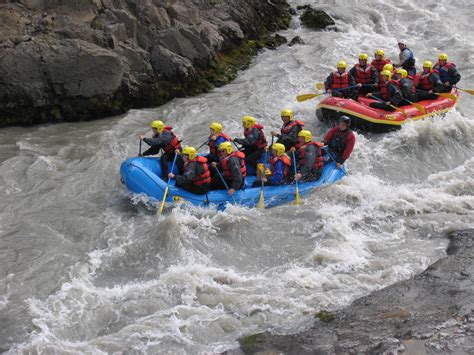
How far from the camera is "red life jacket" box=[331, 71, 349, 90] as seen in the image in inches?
533

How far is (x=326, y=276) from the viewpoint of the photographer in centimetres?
773

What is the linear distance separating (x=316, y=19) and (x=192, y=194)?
13.0 metres

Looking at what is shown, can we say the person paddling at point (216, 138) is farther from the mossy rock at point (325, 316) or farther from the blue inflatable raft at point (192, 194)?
the mossy rock at point (325, 316)

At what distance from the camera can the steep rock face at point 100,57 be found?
12.5 meters

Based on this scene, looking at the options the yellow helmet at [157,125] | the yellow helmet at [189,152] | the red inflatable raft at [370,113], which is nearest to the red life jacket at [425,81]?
the red inflatable raft at [370,113]

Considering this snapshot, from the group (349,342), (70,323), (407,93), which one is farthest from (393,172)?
(70,323)

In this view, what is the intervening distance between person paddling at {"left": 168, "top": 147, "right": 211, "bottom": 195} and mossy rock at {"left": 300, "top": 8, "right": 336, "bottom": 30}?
12.5 m

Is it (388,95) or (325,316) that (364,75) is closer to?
(388,95)

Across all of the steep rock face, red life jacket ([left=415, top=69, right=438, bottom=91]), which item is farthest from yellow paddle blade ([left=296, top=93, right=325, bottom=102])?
the steep rock face

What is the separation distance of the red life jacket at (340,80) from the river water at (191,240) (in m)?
0.96

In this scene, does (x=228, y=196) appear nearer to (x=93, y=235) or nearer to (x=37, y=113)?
(x=93, y=235)

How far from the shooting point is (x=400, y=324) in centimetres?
652

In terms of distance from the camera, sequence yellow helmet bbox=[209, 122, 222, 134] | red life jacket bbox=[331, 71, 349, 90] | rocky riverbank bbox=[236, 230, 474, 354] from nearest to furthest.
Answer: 1. rocky riverbank bbox=[236, 230, 474, 354]
2. yellow helmet bbox=[209, 122, 222, 134]
3. red life jacket bbox=[331, 71, 349, 90]

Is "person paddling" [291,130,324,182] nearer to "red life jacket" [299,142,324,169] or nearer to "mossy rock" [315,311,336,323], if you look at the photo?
"red life jacket" [299,142,324,169]
